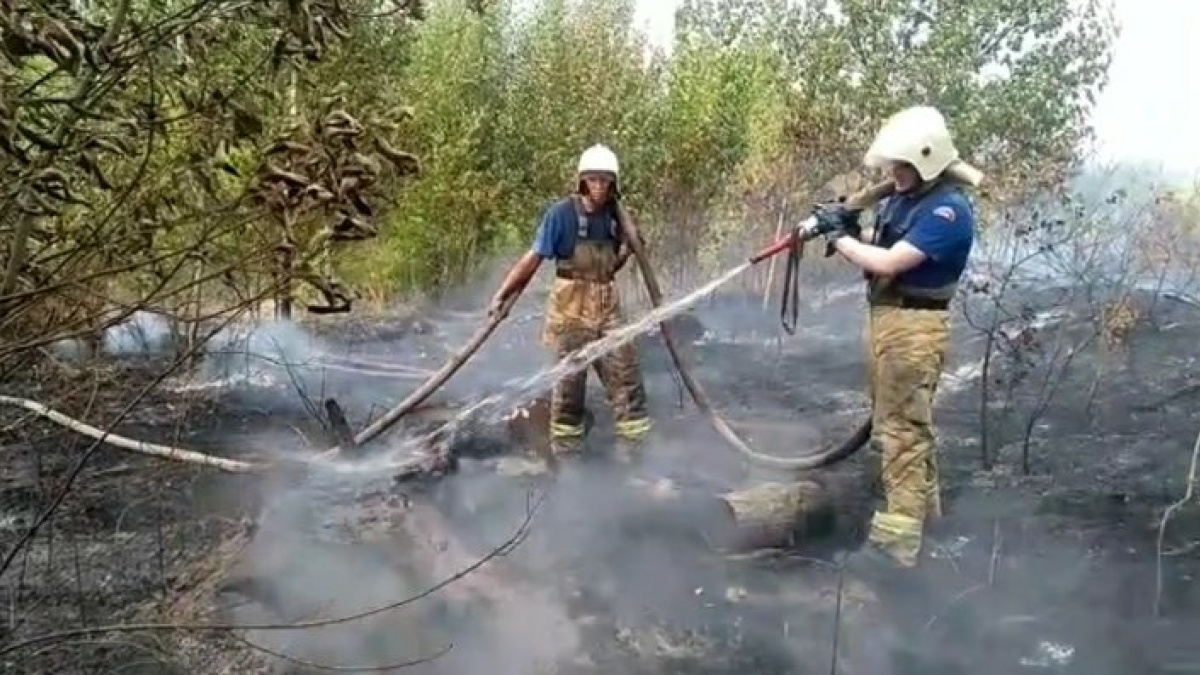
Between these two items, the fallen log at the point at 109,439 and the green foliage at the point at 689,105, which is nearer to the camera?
the fallen log at the point at 109,439

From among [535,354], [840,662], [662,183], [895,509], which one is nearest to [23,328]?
[840,662]

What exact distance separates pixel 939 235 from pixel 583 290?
90.9 inches

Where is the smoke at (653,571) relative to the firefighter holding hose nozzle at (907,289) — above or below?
below

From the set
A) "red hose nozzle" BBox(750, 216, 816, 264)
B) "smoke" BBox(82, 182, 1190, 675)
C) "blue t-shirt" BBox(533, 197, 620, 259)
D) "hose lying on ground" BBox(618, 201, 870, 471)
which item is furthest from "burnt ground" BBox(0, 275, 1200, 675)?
"red hose nozzle" BBox(750, 216, 816, 264)

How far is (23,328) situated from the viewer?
271 cm

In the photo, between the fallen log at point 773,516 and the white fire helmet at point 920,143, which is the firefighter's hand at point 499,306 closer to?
the fallen log at point 773,516

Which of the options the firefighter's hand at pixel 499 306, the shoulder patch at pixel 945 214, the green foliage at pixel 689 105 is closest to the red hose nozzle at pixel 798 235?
the shoulder patch at pixel 945 214

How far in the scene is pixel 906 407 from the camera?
526cm

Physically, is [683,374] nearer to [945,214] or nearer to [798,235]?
[798,235]

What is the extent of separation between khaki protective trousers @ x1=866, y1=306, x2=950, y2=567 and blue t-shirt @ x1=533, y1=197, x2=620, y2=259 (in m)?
1.85

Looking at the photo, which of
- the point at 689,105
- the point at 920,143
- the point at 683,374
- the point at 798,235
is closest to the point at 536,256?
the point at 683,374

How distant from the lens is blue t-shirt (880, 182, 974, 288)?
197 inches

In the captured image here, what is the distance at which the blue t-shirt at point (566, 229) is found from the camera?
21.9 ft

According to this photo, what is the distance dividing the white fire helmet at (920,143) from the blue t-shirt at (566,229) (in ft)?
6.47
